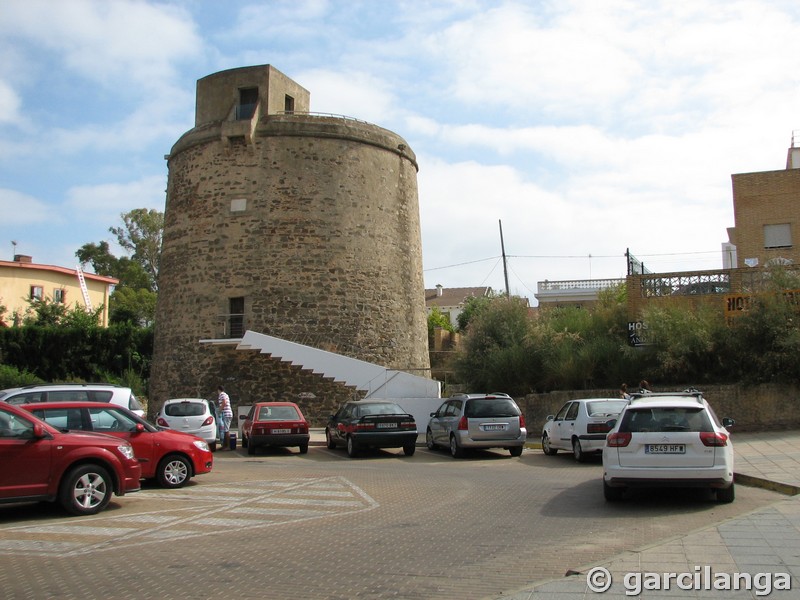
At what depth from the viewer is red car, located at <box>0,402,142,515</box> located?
9.50m

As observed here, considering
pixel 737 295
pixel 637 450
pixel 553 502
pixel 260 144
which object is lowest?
pixel 553 502

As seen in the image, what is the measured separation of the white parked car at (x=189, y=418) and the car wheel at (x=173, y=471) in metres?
5.61

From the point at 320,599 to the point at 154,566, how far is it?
204 cm

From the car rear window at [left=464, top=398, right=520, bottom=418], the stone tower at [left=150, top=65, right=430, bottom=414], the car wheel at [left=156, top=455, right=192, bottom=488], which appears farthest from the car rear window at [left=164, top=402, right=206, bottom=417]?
the stone tower at [left=150, top=65, right=430, bottom=414]

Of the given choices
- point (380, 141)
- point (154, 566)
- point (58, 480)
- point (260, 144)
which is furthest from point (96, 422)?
point (380, 141)

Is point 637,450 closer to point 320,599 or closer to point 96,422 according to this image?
point 320,599

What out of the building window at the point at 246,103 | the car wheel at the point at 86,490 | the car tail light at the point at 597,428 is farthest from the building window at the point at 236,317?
the car wheel at the point at 86,490

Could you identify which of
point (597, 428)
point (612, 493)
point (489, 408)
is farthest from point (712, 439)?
point (489, 408)

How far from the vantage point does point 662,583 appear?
660 centimetres

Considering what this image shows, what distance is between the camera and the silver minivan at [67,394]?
14680mm

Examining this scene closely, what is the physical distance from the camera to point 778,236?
32500mm

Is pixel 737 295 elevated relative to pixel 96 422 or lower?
elevated

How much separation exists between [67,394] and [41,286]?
41668 mm

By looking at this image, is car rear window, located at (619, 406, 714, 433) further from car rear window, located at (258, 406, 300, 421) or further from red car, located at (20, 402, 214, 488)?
car rear window, located at (258, 406, 300, 421)
